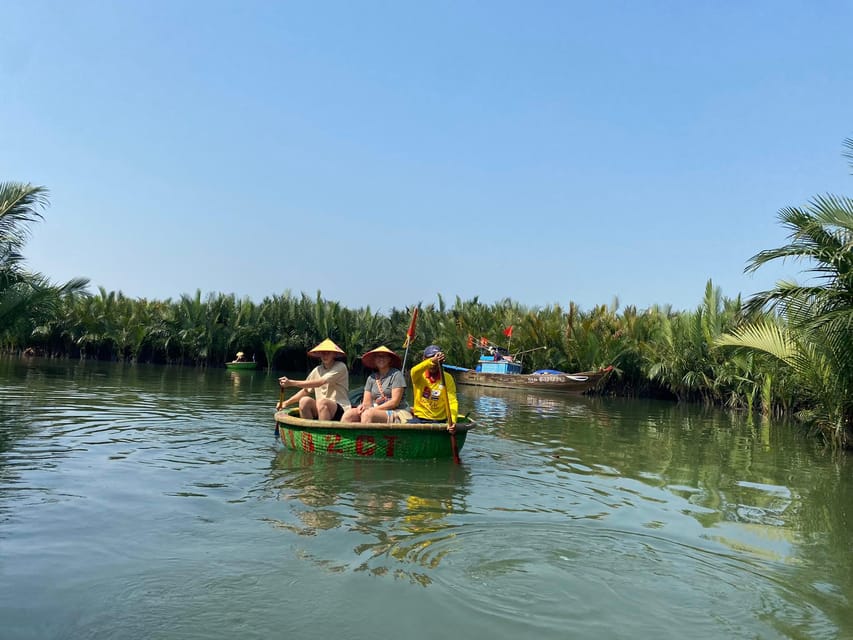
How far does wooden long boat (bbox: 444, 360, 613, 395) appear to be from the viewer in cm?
2645

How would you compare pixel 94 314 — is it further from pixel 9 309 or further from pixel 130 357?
pixel 9 309

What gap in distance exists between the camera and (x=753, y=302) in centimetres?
1167

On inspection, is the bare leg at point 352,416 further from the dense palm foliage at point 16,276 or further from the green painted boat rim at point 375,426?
the dense palm foliage at point 16,276

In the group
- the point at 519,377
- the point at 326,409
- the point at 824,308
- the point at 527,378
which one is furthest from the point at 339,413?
the point at 519,377

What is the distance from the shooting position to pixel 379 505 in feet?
22.6

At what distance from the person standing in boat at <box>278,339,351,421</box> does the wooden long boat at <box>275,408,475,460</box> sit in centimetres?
49

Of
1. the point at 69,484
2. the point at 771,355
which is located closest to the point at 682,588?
the point at 69,484

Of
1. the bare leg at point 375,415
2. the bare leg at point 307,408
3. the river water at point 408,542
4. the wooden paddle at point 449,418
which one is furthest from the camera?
the bare leg at point 307,408

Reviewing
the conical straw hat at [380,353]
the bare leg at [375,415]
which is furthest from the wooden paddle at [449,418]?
the bare leg at [375,415]

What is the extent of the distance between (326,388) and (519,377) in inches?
752

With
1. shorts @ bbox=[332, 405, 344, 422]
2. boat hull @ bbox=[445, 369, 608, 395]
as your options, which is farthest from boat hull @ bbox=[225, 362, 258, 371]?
shorts @ bbox=[332, 405, 344, 422]

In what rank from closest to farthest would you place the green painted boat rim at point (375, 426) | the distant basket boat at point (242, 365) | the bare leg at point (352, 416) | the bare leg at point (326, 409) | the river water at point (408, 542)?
the river water at point (408, 542)
the green painted boat rim at point (375, 426)
the bare leg at point (352, 416)
the bare leg at point (326, 409)
the distant basket boat at point (242, 365)

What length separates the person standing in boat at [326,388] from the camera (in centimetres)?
995

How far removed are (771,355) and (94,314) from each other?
3331 cm
